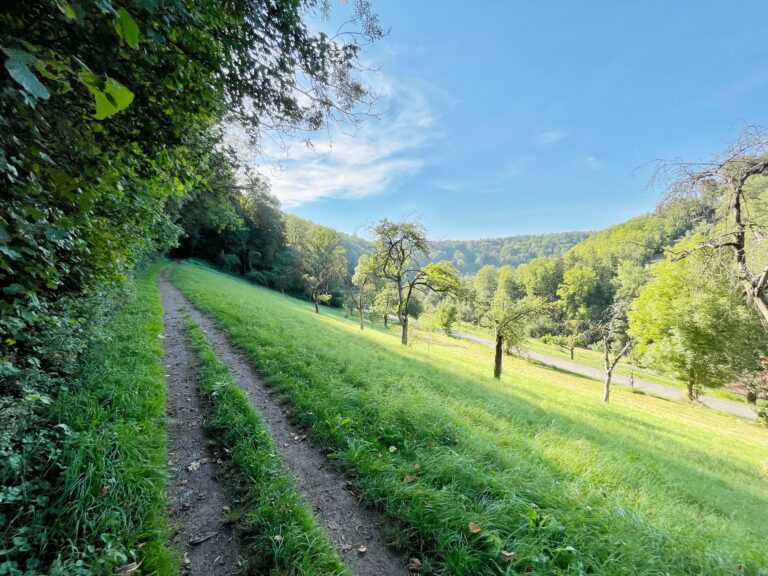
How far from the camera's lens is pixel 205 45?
10.1 ft

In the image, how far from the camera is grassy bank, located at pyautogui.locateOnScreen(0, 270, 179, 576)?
189cm

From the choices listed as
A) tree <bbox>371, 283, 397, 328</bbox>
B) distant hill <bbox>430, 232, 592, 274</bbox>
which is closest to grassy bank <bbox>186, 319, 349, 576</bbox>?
tree <bbox>371, 283, 397, 328</bbox>

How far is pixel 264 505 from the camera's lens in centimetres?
269

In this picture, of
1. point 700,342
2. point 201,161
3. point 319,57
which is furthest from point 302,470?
point 700,342

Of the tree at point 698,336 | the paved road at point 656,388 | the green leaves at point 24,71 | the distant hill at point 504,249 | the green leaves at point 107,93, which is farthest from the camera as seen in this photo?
the distant hill at point 504,249

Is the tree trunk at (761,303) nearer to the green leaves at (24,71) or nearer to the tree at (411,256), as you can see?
the tree at (411,256)

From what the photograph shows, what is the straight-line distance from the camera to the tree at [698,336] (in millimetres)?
18469

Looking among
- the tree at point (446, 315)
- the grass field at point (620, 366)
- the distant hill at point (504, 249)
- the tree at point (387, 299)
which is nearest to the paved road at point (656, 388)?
the grass field at point (620, 366)

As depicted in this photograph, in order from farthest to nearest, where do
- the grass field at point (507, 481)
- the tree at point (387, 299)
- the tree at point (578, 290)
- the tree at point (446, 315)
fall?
the tree at point (578, 290) < the tree at point (387, 299) < the tree at point (446, 315) < the grass field at point (507, 481)

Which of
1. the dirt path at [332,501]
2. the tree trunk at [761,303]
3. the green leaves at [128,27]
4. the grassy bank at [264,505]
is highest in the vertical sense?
the green leaves at [128,27]

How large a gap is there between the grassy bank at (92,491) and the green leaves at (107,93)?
2572 millimetres

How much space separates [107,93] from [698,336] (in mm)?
29616

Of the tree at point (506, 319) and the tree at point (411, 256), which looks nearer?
the tree at point (506, 319)

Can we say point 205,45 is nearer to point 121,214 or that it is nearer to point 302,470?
point 121,214
